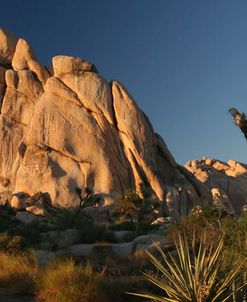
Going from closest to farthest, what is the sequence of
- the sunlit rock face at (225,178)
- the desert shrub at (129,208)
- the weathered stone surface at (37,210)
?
the desert shrub at (129,208) → the weathered stone surface at (37,210) → the sunlit rock face at (225,178)

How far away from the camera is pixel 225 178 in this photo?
66.9 m

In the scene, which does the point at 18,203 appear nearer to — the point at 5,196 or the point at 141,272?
the point at 5,196

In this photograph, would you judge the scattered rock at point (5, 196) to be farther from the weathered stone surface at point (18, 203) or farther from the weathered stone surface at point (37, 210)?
the weathered stone surface at point (37, 210)

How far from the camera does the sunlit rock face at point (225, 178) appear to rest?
61.9 meters

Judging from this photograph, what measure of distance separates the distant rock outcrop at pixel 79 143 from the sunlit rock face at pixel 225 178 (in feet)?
30.4

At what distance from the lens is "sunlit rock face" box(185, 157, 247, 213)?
6194 cm

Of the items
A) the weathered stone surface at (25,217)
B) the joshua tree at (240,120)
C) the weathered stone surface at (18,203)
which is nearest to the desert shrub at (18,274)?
the joshua tree at (240,120)

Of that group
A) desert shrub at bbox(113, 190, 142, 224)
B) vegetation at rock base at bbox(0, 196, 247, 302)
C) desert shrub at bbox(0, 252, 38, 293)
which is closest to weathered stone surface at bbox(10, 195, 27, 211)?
desert shrub at bbox(113, 190, 142, 224)

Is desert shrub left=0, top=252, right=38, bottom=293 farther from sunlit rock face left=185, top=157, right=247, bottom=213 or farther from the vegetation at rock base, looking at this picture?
sunlit rock face left=185, top=157, right=247, bottom=213

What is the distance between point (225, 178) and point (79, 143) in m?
26.8

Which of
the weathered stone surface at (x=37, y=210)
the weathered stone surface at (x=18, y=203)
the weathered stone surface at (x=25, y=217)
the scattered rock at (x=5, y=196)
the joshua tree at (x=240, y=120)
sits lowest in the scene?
the joshua tree at (x=240, y=120)

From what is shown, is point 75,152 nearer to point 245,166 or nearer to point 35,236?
point 35,236

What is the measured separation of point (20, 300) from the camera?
10.2m

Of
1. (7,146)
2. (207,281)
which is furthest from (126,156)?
(207,281)
